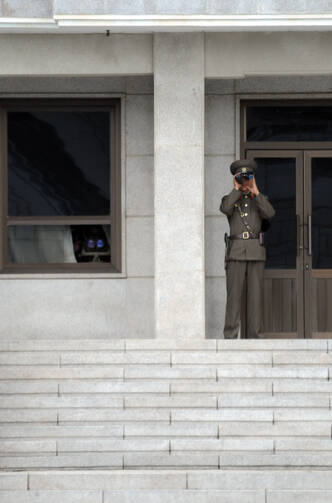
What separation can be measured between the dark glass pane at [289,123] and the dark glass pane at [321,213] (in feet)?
1.24

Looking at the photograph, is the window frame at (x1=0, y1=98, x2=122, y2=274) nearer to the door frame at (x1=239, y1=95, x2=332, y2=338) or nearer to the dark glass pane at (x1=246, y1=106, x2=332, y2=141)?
the door frame at (x1=239, y1=95, x2=332, y2=338)

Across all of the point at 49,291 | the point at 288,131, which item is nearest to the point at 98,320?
the point at 49,291

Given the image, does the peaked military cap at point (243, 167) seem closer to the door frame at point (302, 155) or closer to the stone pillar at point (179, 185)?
the stone pillar at point (179, 185)

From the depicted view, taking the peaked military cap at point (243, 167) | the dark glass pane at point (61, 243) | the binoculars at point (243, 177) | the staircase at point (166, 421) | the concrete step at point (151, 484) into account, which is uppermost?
the peaked military cap at point (243, 167)

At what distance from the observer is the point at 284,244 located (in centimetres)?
1405

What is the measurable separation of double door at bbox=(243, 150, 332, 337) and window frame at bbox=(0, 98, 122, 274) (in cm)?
179

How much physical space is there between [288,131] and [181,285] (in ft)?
9.47

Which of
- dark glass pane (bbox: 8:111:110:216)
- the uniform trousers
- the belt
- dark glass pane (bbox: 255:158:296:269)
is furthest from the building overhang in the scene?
the uniform trousers

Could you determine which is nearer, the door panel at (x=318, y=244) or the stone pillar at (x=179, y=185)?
the stone pillar at (x=179, y=185)

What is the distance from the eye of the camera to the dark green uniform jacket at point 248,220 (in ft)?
41.3

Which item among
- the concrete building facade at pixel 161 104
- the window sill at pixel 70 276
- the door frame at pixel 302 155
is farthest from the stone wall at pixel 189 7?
the window sill at pixel 70 276

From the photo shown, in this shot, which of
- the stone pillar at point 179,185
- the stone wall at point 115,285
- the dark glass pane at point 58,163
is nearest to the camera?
the stone pillar at point 179,185

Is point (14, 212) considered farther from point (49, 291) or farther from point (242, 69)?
point (242, 69)

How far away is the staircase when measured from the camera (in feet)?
29.0
